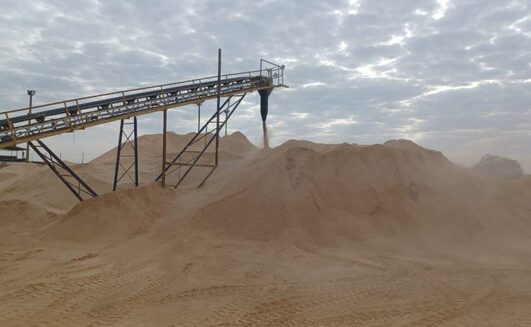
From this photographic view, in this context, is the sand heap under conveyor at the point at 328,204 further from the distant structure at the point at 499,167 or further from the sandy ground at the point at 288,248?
the distant structure at the point at 499,167

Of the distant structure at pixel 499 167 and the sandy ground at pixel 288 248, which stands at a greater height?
the distant structure at pixel 499 167

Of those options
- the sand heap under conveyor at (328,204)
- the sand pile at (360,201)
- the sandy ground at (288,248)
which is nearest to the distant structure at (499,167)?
the sandy ground at (288,248)

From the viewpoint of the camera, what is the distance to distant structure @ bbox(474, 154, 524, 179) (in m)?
24.4

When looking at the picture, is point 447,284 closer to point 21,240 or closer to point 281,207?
point 281,207

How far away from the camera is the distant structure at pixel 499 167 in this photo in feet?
80.1

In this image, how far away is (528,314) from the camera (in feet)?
27.1

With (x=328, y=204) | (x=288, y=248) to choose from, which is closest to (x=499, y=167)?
(x=328, y=204)

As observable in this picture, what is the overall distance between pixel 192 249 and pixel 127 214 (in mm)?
3165

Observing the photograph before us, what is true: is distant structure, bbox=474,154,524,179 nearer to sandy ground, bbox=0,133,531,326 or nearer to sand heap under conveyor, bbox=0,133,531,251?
sandy ground, bbox=0,133,531,326

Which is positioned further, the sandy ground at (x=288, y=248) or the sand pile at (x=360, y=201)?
the sand pile at (x=360, y=201)

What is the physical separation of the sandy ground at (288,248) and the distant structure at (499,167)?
5.90 m

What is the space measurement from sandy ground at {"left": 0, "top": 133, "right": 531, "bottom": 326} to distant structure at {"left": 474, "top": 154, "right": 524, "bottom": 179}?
5901mm

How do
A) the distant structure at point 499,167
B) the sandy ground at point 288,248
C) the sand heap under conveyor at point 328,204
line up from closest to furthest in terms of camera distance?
the sandy ground at point 288,248 → the sand heap under conveyor at point 328,204 → the distant structure at point 499,167

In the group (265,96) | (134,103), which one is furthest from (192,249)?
(265,96)
